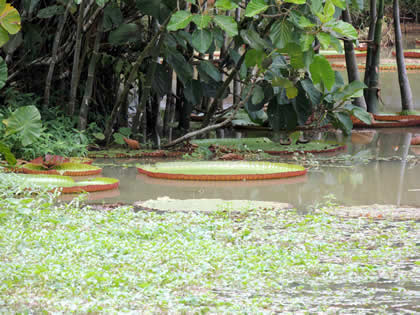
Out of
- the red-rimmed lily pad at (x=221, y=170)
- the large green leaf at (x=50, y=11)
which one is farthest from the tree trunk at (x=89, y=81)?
the red-rimmed lily pad at (x=221, y=170)

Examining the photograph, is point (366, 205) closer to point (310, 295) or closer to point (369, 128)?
point (310, 295)

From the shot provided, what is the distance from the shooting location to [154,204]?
14.0ft

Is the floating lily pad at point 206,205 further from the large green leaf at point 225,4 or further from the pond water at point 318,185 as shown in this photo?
the large green leaf at point 225,4

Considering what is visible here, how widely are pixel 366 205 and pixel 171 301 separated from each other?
6.57 feet

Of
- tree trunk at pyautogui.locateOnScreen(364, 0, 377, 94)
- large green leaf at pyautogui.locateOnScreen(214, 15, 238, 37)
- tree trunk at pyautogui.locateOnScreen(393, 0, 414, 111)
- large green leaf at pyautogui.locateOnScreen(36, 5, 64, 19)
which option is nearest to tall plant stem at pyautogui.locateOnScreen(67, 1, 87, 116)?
large green leaf at pyautogui.locateOnScreen(36, 5, 64, 19)

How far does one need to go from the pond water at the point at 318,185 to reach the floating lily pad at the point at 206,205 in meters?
0.13

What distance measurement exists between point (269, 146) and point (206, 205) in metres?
2.22

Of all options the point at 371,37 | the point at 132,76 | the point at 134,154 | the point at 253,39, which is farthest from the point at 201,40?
the point at 371,37

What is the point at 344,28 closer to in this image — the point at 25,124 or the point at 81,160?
the point at 81,160

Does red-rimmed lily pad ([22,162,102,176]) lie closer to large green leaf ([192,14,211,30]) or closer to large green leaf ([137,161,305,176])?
large green leaf ([137,161,305,176])

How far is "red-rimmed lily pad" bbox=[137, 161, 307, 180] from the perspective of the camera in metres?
5.12

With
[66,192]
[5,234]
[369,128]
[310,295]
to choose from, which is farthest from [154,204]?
[369,128]

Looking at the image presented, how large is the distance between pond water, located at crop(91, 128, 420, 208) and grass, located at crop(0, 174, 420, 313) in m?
0.72

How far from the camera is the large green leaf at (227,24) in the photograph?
16.8ft
